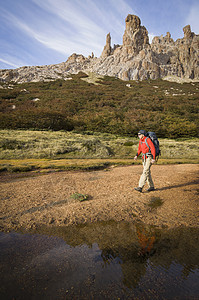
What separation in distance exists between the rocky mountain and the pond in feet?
379

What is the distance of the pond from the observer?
7.13 feet

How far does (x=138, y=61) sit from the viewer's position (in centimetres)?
11619

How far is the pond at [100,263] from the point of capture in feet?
7.13

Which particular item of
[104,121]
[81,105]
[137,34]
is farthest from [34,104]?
[137,34]

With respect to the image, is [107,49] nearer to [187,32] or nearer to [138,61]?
[138,61]

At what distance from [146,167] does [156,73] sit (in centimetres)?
12588

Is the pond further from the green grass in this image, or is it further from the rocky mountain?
the rocky mountain

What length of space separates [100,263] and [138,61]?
5323 inches

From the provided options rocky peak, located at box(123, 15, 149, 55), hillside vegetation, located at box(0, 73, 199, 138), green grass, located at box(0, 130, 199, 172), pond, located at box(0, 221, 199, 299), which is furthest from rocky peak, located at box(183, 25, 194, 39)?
pond, located at box(0, 221, 199, 299)

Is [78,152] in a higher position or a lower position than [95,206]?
lower

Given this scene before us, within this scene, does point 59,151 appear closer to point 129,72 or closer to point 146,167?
point 146,167

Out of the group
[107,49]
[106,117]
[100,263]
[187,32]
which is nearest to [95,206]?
[100,263]

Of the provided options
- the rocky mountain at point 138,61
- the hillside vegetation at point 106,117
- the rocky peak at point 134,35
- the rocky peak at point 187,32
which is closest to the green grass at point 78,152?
the hillside vegetation at point 106,117

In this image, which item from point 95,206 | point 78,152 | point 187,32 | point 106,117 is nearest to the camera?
point 95,206
